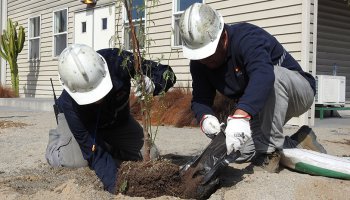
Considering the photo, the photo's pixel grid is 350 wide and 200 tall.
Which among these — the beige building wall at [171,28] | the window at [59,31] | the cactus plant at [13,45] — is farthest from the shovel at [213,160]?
the cactus plant at [13,45]

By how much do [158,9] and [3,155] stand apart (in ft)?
19.3

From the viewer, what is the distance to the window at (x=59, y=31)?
13.9 metres

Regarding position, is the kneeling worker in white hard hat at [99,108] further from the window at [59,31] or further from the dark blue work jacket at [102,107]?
the window at [59,31]

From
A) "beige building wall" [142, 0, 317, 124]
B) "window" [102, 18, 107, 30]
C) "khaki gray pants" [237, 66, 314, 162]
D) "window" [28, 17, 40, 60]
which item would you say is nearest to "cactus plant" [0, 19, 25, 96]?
"window" [28, 17, 40, 60]

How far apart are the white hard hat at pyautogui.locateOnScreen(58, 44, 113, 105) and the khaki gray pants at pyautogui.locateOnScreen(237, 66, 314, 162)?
1.14 m

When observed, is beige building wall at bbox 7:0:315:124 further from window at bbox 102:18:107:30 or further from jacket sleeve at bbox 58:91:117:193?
jacket sleeve at bbox 58:91:117:193

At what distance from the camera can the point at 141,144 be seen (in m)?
4.33

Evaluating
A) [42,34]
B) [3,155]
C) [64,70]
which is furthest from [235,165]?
[42,34]

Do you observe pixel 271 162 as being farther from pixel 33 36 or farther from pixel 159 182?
pixel 33 36

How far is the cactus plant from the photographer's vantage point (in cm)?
1524

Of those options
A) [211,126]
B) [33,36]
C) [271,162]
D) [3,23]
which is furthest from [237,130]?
[3,23]

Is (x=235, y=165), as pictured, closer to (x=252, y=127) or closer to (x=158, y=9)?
(x=252, y=127)

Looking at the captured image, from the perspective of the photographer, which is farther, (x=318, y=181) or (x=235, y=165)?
(x=235, y=165)

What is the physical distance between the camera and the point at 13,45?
1547cm
